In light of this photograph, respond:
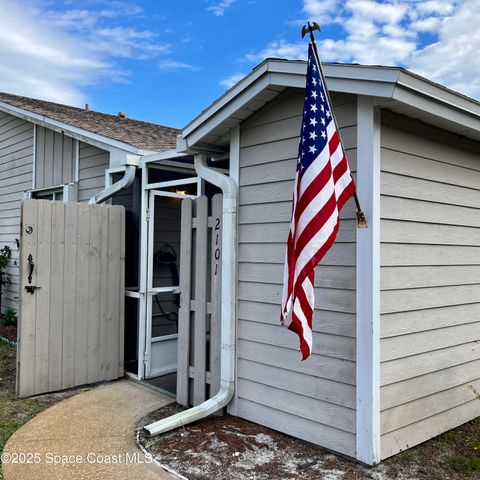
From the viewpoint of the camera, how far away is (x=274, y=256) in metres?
3.33

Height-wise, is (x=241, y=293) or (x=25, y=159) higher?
(x=25, y=159)

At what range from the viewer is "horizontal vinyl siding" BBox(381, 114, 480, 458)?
113 inches

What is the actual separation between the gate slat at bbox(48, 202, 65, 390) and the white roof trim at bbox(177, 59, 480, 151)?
1588 millimetres

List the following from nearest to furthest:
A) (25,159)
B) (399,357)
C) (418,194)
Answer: (399,357) → (418,194) → (25,159)

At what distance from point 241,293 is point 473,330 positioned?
1.93 meters

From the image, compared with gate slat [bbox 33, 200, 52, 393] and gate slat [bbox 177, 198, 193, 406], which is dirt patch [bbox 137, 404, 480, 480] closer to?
gate slat [bbox 177, 198, 193, 406]

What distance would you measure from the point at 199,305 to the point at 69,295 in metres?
1.41

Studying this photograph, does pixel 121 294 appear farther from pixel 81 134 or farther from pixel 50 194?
pixel 50 194

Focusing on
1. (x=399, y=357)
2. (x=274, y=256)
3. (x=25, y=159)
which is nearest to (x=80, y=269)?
(x=274, y=256)

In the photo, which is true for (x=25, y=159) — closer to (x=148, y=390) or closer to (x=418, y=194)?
(x=148, y=390)

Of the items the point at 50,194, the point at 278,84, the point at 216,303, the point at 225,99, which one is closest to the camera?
the point at 278,84

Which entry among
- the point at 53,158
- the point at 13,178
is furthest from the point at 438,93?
the point at 13,178

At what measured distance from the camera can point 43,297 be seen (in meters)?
4.14

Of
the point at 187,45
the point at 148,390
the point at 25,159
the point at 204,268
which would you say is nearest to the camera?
the point at 204,268
